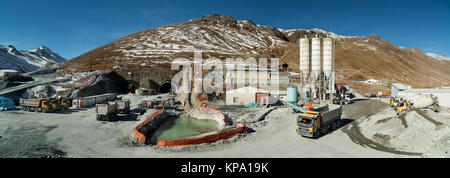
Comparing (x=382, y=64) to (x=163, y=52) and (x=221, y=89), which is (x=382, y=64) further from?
(x=163, y=52)

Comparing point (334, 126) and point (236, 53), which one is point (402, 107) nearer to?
point (334, 126)

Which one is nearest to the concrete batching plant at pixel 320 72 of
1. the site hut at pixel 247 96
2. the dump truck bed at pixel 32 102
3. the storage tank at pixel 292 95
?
the storage tank at pixel 292 95

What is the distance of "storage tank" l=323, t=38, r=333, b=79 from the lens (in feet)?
110

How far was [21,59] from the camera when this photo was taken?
132 metres

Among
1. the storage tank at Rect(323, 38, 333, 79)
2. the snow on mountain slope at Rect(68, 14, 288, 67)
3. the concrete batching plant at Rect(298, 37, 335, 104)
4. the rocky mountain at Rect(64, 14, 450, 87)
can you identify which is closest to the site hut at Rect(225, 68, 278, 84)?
the concrete batching plant at Rect(298, 37, 335, 104)

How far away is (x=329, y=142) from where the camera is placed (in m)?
15.9

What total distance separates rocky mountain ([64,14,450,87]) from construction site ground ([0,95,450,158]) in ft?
138

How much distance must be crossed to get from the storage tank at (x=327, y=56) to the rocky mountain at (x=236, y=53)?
40.8m

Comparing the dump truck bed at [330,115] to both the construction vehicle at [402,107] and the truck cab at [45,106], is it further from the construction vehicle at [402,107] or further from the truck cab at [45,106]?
the truck cab at [45,106]

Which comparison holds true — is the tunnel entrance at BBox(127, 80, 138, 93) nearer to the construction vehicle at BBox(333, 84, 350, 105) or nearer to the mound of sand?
the construction vehicle at BBox(333, 84, 350, 105)

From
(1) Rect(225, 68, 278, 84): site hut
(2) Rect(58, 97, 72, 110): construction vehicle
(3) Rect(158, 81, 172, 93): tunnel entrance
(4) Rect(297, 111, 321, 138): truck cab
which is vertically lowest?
(4) Rect(297, 111, 321, 138): truck cab

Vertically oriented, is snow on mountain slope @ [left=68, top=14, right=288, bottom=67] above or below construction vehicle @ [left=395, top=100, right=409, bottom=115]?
above

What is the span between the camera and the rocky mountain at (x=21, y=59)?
104725 millimetres

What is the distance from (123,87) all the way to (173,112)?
2823 cm
